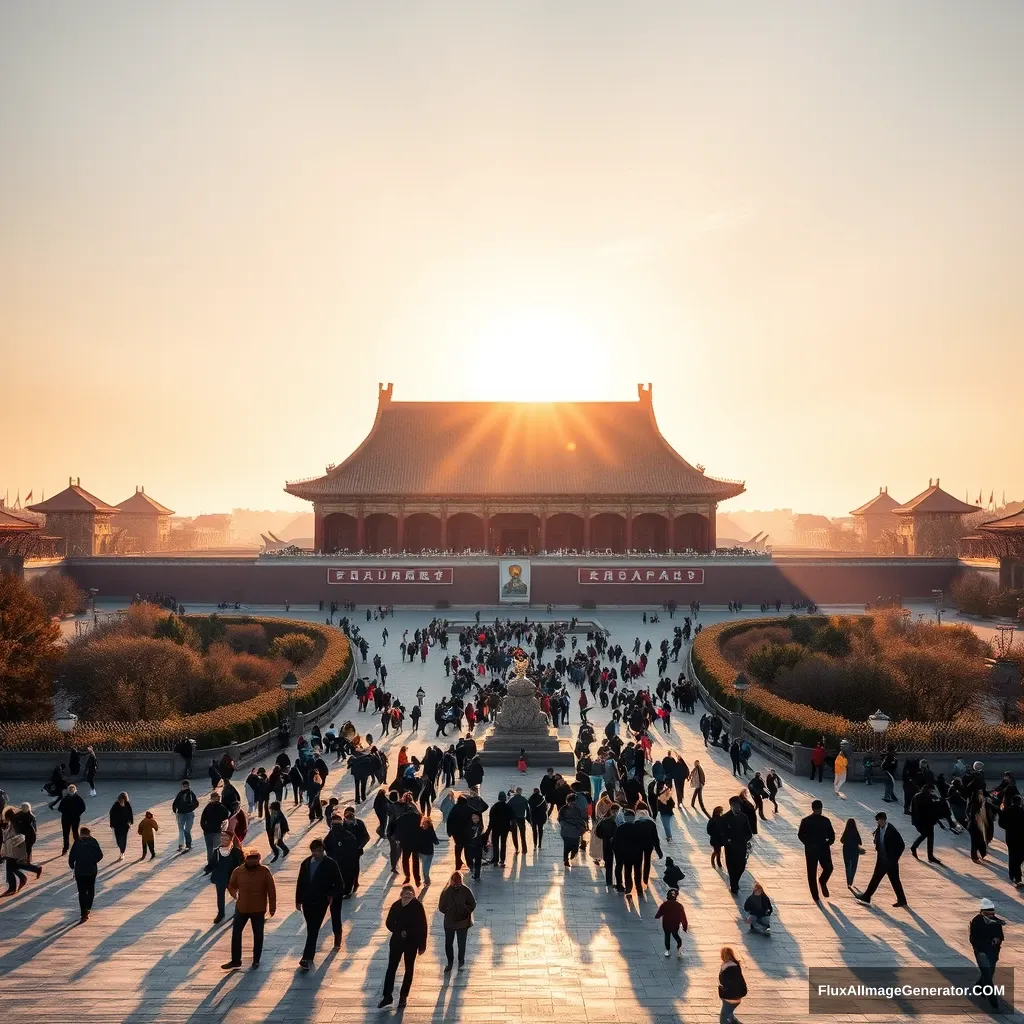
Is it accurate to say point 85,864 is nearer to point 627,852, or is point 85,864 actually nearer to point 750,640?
point 627,852

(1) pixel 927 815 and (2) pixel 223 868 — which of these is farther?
(1) pixel 927 815

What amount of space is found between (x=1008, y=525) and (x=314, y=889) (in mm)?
42523

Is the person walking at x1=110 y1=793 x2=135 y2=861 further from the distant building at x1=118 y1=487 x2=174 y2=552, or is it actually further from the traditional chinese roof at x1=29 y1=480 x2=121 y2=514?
the distant building at x1=118 y1=487 x2=174 y2=552

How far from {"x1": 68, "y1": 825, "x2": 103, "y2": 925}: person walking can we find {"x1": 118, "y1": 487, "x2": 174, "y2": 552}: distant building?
70055 millimetres

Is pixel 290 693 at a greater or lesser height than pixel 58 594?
lesser

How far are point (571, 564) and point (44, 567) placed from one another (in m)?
26.2

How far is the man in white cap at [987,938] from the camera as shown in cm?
698

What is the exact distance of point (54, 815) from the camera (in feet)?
42.4

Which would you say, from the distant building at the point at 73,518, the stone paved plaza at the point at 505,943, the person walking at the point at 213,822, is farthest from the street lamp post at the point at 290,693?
the distant building at the point at 73,518

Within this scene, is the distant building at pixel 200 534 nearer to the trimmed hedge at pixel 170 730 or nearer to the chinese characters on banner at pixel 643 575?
the chinese characters on banner at pixel 643 575

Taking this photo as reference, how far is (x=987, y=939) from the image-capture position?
699cm

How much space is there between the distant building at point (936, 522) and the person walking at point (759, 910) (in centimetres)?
5412

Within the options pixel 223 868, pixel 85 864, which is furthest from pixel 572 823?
pixel 85 864

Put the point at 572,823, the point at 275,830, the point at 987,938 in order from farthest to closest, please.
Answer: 1. the point at 275,830
2. the point at 572,823
3. the point at 987,938
